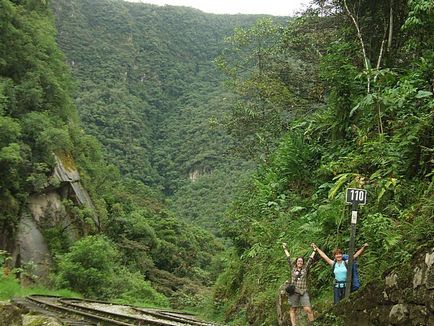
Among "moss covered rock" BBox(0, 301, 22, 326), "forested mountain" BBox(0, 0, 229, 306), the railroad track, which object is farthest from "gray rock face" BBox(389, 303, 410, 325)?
"forested mountain" BBox(0, 0, 229, 306)

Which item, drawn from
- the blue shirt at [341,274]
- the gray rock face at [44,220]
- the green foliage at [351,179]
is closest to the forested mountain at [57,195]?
the gray rock face at [44,220]

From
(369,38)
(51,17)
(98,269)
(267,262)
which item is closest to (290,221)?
(267,262)

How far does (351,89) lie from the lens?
12.1 metres

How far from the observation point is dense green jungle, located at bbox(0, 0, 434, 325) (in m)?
9.32

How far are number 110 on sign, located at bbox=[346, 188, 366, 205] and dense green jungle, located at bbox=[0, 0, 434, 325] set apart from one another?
0.85 meters

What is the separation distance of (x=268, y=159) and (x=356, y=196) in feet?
40.5

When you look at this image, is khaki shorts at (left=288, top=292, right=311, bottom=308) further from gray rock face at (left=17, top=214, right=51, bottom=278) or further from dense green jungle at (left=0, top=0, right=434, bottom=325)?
gray rock face at (left=17, top=214, right=51, bottom=278)

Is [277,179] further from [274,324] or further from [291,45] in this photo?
[291,45]

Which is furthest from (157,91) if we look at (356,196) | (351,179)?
(356,196)

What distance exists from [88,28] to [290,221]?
152 meters

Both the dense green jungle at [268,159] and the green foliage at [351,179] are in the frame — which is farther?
the dense green jungle at [268,159]

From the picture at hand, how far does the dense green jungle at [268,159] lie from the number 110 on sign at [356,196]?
85cm

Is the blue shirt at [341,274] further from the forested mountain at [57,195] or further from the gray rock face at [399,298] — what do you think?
the forested mountain at [57,195]

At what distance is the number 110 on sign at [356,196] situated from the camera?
7004 mm
